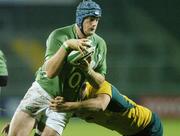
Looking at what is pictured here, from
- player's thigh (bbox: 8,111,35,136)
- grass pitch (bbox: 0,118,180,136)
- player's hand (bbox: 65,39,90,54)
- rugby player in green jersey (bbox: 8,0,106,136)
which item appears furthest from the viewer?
grass pitch (bbox: 0,118,180,136)

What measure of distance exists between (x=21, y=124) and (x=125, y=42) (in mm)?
11560

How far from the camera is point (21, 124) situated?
696 cm

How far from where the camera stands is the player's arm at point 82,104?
260 inches

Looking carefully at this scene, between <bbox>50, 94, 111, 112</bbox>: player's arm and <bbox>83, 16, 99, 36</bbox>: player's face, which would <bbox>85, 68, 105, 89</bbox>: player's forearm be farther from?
<bbox>83, 16, 99, 36</bbox>: player's face

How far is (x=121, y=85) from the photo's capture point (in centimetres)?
1731

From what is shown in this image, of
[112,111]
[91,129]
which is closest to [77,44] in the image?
[112,111]

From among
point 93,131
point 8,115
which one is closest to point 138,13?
point 8,115

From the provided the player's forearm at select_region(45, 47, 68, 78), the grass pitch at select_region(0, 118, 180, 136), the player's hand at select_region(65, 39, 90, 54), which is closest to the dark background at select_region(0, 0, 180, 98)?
the grass pitch at select_region(0, 118, 180, 136)

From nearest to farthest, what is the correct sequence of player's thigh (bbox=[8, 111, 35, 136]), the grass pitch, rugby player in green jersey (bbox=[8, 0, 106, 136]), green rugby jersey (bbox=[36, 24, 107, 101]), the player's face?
rugby player in green jersey (bbox=[8, 0, 106, 136]) < the player's face < green rugby jersey (bbox=[36, 24, 107, 101]) < player's thigh (bbox=[8, 111, 35, 136]) < the grass pitch

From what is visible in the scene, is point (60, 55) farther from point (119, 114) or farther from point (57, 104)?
point (119, 114)

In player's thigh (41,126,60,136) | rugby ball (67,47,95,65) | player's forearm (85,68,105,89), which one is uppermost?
rugby ball (67,47,95,65)

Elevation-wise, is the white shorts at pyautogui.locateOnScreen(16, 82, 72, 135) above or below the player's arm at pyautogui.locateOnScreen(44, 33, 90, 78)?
below

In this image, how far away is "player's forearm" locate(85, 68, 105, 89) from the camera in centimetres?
655

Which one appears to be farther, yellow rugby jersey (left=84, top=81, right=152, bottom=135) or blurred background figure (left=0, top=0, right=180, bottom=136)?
blurred background figure (left=0, top=0, right=180, bottom=136)
